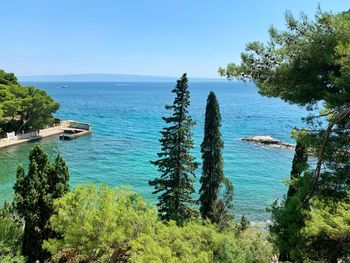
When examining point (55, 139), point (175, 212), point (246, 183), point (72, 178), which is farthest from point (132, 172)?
point (55, 139)

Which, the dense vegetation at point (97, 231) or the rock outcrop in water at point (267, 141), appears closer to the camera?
the dense vegetation at point (97, 231)

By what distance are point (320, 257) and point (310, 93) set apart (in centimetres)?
401

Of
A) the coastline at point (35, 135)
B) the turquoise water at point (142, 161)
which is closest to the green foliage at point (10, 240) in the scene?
the turquoise water at point (142, 161)

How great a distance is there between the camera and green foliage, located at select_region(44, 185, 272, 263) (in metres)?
11.1

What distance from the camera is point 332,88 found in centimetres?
778

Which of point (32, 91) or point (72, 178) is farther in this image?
point (32, 91)

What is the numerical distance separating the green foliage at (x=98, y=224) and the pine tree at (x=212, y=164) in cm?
670

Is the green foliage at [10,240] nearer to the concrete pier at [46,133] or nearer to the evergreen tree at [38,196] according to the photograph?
the evergreen tree at [38,196]

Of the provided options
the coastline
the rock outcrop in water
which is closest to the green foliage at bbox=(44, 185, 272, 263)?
the coastline

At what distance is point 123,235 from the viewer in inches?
504

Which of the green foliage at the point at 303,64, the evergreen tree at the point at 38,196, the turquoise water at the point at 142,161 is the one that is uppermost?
the green foliage at the point at 303,64

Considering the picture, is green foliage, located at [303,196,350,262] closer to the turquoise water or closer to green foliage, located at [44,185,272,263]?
green foliage, located at [44,185,272,263]

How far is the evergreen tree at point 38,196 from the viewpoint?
15.6 meters

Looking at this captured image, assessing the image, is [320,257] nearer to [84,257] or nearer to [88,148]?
[84,257]
